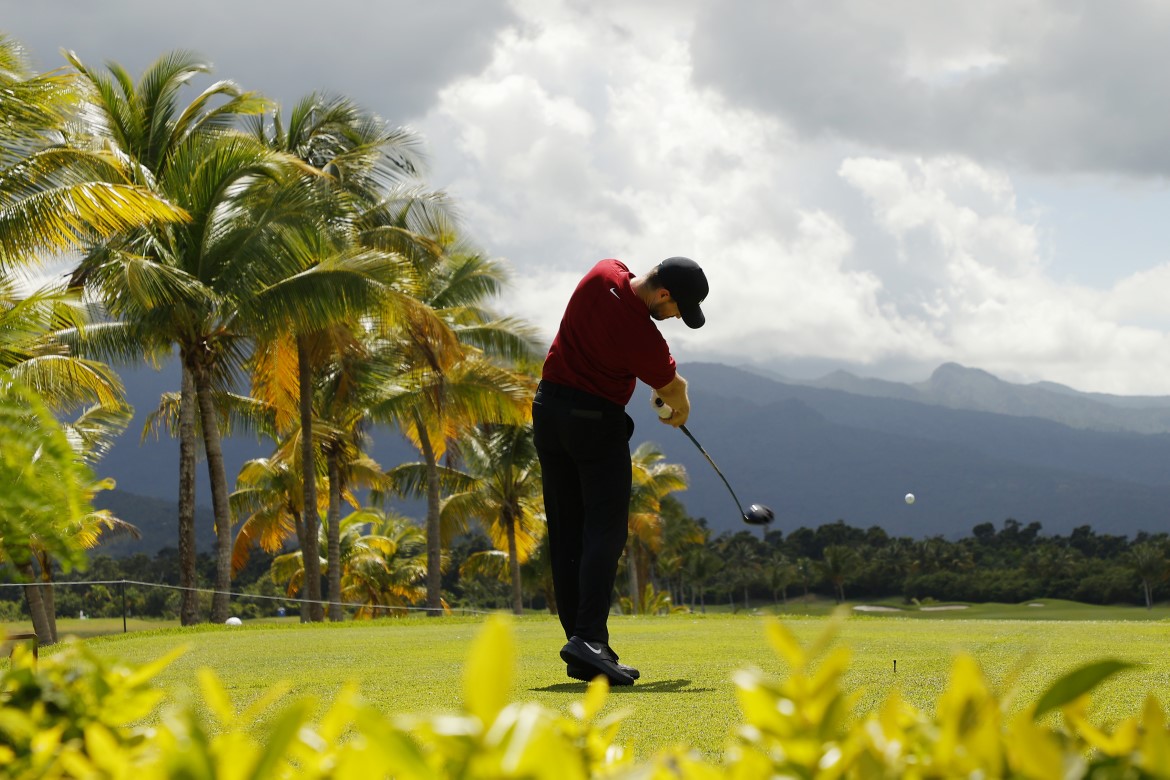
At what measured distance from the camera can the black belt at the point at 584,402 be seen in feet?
16.0

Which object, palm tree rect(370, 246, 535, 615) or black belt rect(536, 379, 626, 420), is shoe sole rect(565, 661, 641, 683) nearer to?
black belt rect(536, 379, 626, 420)

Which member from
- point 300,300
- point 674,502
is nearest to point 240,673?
point 300,300

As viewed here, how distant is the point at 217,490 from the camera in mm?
20906

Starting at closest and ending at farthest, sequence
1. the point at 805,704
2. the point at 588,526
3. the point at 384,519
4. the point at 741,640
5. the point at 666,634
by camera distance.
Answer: the point at 805,704 → the point at 588,526 → the point at 741,640 → the point at 666,634 → the point at 384,519

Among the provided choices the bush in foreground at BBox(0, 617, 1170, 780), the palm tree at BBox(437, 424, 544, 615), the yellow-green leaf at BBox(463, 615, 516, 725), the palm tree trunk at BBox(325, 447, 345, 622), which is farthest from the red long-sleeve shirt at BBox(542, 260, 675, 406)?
the palm tree at BBox(437, 424, 544, 615)

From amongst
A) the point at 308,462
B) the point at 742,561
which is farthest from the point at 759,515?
the point at 742,561

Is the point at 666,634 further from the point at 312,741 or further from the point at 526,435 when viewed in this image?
the point at 526,435

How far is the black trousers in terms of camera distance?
187 inches

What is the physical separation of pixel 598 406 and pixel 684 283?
0.67m

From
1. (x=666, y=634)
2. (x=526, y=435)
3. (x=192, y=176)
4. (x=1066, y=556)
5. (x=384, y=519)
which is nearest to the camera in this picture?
(x=666, y=634)

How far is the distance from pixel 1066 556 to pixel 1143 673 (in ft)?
343

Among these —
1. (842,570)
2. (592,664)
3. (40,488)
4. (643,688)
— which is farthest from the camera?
(842,570)

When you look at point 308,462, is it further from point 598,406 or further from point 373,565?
point 373,565

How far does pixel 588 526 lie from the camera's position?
4898 mm
